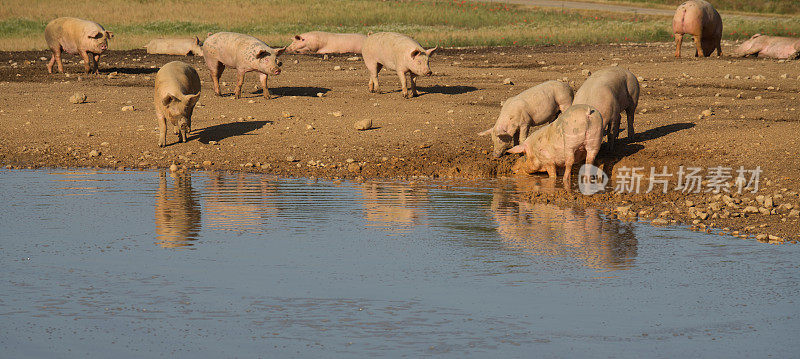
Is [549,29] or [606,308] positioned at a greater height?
[549,29]

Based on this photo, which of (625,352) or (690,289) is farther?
(690,289)

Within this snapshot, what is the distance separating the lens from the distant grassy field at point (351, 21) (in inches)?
1286

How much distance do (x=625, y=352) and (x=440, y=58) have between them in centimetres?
2011

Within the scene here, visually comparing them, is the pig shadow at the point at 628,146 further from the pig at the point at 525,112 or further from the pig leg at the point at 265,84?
the pig leg at the point at 265,84

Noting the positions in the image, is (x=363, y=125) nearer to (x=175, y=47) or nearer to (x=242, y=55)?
(x=242, y=55)

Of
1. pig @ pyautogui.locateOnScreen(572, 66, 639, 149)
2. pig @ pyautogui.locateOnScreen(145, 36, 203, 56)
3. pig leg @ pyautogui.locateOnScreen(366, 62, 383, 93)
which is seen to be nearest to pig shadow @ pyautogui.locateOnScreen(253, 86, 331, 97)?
pig leg @ pyautogui.locateOnScreen(366, 62, 383, 93)

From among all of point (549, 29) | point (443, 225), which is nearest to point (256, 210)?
point (443, 225)

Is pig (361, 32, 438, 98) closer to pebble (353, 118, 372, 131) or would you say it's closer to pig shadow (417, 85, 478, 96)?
pig shadow (417, 85, 478, 96)

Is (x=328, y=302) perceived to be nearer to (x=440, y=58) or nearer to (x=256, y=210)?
(x=256, y=210)

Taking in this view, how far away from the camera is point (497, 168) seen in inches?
493

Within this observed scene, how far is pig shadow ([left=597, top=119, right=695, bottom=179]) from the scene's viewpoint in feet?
40.3

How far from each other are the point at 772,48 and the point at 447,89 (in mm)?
9327

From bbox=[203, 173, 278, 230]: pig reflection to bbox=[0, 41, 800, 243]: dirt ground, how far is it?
76 cm
